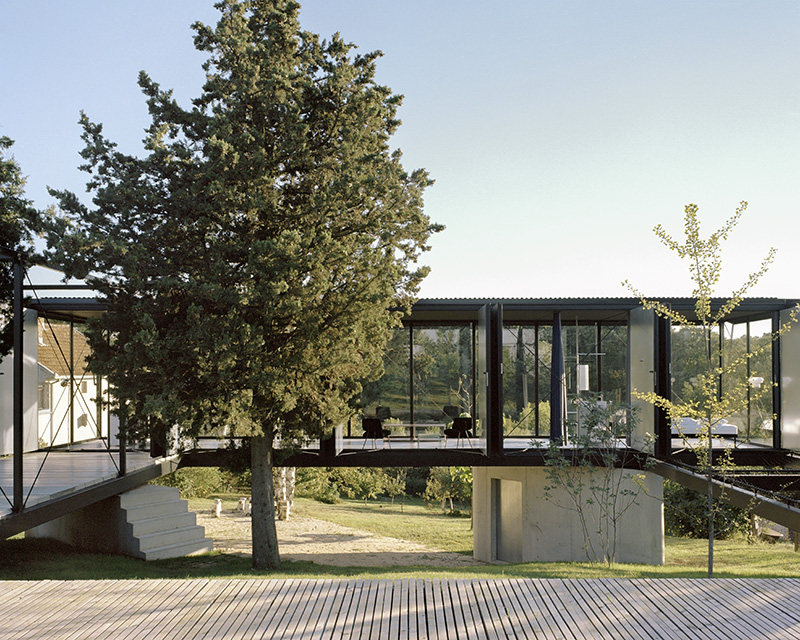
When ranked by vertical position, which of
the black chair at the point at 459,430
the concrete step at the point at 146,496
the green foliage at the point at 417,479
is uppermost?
the black chair at the point at 459,430

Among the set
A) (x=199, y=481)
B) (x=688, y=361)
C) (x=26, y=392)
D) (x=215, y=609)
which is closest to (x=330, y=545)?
(x=26, y=392)

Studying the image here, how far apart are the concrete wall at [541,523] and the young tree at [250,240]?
4804mm

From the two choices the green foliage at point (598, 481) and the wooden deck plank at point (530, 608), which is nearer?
the wooden deck plank at point (530, 608)

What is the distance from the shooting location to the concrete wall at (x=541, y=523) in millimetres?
12703

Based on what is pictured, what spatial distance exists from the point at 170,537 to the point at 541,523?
6.83 meters

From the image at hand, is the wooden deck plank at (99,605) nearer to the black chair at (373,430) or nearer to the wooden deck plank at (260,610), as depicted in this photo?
the wooden deck plank at (260,610)

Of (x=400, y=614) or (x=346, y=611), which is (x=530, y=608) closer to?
(x=400, y=614)

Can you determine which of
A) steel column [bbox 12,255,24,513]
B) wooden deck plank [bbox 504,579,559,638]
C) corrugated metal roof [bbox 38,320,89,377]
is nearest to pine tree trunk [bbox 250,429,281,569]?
steel column [bbox 12,255,24,513]

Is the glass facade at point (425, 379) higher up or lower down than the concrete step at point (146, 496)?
higher up

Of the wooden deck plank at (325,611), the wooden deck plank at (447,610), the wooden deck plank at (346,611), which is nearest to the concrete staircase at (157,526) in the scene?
the wooden deck plank at (325,611)

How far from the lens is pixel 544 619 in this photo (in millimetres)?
5551

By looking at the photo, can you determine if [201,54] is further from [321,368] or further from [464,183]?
[464,183]

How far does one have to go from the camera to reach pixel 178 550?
11266 mm

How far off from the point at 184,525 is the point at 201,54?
25.8 feet
